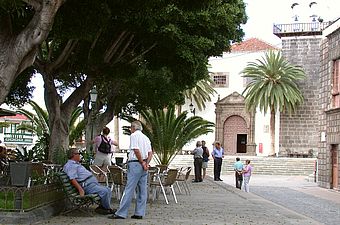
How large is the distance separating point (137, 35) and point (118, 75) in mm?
1559

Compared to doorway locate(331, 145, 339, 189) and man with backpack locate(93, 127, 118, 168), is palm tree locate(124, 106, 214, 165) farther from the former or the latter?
man with backpack locate(93, 127, 118, 168)

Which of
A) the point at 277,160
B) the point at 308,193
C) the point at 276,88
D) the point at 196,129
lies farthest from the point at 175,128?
the point at 276,88

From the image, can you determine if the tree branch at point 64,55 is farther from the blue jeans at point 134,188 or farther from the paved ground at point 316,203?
the paved ground at point 316,203

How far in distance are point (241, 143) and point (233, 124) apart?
1971 millimetres

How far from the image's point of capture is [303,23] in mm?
51062

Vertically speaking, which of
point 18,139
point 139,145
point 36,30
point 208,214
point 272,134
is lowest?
point 208,214

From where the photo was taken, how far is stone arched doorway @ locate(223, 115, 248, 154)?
5625 cm

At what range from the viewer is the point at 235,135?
56812 millimetres

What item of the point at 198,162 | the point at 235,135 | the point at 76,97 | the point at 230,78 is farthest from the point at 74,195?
the point at 235,135

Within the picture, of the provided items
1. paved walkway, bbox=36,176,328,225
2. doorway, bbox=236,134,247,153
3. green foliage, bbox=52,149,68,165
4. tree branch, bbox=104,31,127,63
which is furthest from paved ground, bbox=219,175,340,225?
doorway, bbox=236,134,247,153

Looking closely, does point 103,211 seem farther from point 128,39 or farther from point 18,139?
point 18,139

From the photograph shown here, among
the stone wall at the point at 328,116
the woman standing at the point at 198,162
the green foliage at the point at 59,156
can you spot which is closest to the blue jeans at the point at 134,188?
the green foliage at the point at 59,156

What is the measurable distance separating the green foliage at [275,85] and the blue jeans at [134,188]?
40160mm

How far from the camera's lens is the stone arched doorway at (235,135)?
56250mm
